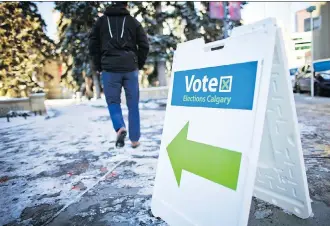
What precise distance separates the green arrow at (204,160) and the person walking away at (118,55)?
1790 mm

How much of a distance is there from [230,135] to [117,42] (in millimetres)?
2320

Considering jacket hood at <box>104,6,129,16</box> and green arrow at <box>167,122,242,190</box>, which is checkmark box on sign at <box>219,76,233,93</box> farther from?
jacket hood at <box>104,6,129,16</box>

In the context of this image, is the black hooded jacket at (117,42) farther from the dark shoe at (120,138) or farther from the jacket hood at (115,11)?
the dark shoe at (120,138)

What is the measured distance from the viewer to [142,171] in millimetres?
2434

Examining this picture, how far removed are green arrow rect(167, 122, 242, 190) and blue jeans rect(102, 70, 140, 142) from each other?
173cm

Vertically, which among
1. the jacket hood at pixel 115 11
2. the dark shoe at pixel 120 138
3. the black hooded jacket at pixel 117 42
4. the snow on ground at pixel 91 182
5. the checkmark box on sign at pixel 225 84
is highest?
the jacket hood at pixel 115 11

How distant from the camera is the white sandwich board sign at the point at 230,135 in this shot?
113cm

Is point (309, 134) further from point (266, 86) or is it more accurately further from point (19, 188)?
point (19, 188)

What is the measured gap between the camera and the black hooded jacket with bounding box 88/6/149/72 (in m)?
3.15

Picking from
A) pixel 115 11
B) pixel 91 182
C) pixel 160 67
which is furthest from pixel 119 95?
pixel 160 67

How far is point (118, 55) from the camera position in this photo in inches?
124

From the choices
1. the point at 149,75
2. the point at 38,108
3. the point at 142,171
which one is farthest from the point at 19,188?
the point at 149,75

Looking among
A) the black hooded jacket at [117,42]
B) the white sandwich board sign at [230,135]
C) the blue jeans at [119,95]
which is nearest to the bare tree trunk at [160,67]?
the black hooded jacket at [117,42]

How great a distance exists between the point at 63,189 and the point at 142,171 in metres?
0.70
